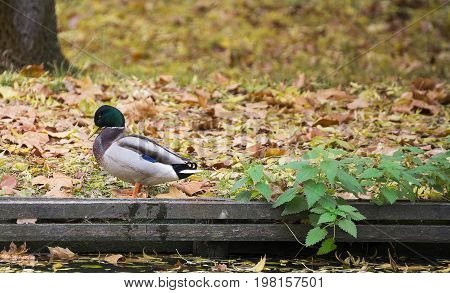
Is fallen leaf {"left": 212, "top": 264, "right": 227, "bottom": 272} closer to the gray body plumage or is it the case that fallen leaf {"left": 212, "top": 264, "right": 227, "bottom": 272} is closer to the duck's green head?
the gray body plumage

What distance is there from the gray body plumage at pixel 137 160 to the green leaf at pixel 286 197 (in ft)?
1.91

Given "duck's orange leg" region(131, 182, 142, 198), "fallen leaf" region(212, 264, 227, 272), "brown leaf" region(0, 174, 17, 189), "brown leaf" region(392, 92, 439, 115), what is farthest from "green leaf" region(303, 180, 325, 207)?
"brown leaf" region(392, 92, 439, 115)

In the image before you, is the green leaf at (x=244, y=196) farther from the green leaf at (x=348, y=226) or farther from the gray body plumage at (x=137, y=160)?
the green leaf at (x=348, y=226)

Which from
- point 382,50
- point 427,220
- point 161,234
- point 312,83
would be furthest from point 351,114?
point 382,50

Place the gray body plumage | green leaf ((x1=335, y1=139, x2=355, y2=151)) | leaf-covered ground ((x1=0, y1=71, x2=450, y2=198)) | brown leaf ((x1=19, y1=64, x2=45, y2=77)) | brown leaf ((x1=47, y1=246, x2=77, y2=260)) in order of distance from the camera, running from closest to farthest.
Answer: brown leaf ((x1=47, y1=246, x2=77, y2=260))
the gray body plumage
leaf-covered ground ((x1=0, y1=71, x2=450, y2=198))
green leaf ((x1=335, y1=139, x2=355, y2=151))
brown leaf ((x1=19, y1=64, x2=45, y2=77))

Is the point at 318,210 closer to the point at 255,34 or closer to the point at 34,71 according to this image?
the point at 34,71

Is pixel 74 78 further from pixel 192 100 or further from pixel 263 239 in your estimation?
pixel 263 239

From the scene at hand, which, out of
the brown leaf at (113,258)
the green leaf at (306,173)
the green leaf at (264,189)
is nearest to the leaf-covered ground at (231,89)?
the green leaf at (264,189)

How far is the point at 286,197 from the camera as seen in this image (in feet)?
15.7

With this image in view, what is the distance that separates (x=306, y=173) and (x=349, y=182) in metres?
0.24

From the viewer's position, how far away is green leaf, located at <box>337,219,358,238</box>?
4.73 meters

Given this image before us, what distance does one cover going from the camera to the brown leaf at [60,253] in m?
4.86

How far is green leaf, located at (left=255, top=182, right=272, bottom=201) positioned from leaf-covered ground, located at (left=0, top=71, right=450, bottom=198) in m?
0.11

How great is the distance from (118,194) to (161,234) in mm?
554
